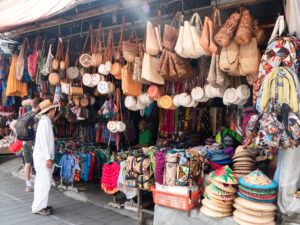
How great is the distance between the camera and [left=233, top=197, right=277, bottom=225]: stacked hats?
3592 mm

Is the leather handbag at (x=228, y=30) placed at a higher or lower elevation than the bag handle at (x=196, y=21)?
lower

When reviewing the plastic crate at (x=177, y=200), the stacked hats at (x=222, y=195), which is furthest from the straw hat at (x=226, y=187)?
the plastic crate at (x=177, y=200)

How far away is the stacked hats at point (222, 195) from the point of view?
3.91 m

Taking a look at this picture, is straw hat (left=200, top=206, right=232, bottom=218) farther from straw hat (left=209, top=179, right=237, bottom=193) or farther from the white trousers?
the white trousers

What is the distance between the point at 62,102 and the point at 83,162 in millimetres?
1381

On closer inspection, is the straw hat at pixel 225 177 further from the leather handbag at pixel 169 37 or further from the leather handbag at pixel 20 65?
the leather handbag at pixel 20 65

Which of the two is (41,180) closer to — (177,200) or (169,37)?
(177,200)

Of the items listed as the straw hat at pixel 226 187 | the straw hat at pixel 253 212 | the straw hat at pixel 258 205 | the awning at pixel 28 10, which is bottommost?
the straw hat at pixel 253 212

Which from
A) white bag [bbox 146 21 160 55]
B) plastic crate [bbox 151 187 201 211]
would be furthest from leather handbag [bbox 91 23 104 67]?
plastic crate [bbox 151 187 201 211]

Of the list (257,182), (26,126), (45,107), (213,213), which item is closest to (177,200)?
(213,213)

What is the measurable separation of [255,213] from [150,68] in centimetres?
236

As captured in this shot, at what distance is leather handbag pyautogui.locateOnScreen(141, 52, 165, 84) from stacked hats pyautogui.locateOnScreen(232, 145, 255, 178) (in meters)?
1.61

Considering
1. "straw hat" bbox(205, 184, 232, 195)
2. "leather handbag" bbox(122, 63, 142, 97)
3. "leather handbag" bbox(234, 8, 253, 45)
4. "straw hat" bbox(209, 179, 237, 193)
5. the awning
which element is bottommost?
"straw hat" bbox(205, 184, 232, 195)

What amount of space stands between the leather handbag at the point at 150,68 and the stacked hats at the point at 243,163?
1.61 meters
